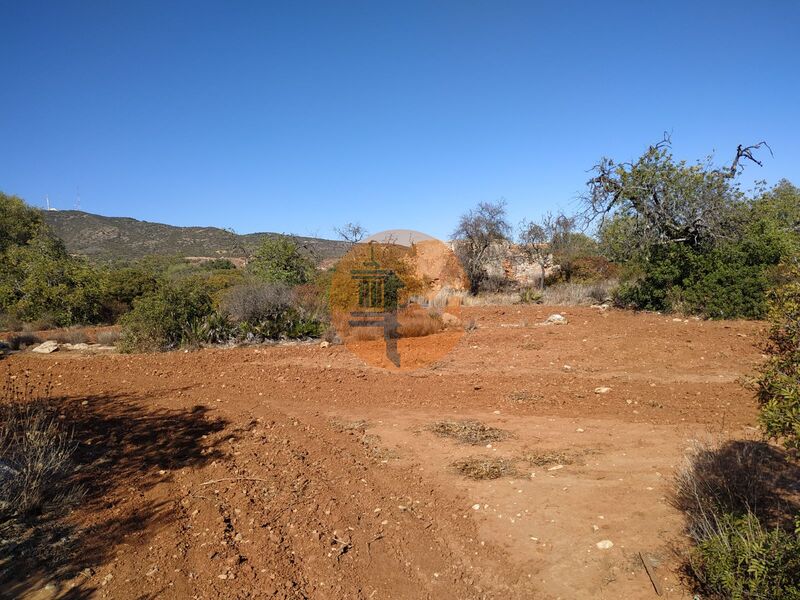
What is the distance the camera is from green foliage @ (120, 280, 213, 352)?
412 inches

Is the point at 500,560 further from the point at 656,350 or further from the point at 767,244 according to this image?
the point at 767,244

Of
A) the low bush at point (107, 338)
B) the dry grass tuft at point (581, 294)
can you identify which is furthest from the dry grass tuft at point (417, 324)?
the low bush at point (107, 338)

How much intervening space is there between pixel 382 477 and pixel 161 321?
8.36 meters

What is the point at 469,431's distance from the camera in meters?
5.34

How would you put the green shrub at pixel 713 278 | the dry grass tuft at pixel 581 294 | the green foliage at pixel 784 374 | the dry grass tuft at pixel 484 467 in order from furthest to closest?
the dry grass tuft at pixel 581 294 → the green shrub at pixel 713 278 → the dry grass tuft at pixel 484 467 → the green foliage at pixel 784 374

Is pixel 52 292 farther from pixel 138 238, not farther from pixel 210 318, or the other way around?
pixel 138 238

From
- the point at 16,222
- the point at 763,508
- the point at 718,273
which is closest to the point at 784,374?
the point at 763,508

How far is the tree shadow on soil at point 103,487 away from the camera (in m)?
2.85

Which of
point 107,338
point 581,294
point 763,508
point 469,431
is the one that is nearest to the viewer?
point 763,508

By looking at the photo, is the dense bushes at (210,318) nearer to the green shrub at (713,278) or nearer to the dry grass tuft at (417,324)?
the dry grass tuft at (417,324)

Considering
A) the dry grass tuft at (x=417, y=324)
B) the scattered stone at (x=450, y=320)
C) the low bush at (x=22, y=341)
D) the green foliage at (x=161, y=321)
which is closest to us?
the green foliage at (x=161, y=321)

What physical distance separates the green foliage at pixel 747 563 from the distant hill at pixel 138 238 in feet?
121

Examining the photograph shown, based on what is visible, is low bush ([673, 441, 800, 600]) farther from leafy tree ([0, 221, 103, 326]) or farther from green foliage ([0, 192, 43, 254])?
green foliage ([0, 192, 43, 254])

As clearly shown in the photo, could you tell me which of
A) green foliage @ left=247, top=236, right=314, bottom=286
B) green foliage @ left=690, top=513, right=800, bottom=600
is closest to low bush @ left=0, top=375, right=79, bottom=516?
green foliage @ left=690, top=513, right=800, bottom=600
